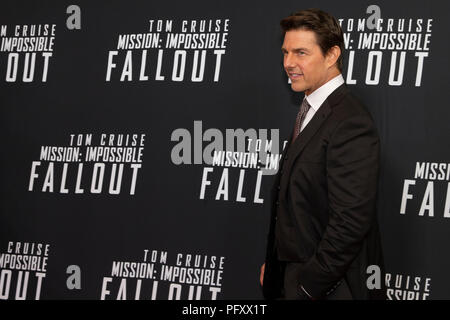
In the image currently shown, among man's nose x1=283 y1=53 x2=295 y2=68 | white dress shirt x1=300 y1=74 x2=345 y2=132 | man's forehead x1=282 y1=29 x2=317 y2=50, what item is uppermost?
man's forehead x1=282 y1=29 x2=317 y2=50

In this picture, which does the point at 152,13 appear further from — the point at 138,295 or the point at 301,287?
the point at 301,287

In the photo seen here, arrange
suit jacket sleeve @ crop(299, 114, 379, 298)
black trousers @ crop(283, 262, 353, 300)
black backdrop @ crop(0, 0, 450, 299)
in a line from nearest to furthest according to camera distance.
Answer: suit jacket sleeve @ crop(299, 114, 379, 298), black trousers @ crop(283, 262, 353, 300), black backdrop @ crop(0, 0, 450, 299)

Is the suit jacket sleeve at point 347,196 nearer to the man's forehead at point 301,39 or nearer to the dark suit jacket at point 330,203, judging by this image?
the dark suit jacket at point 330,203

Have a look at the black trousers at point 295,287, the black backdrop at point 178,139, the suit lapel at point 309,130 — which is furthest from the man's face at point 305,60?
the black backdrop at point 178,139

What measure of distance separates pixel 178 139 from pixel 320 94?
4.27 ft

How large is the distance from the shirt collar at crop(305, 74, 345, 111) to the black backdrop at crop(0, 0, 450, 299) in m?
0.91

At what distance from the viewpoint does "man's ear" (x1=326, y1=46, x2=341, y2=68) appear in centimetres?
213

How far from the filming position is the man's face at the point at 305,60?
212 centimetres

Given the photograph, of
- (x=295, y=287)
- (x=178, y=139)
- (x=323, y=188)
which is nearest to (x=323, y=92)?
(x=323, y=188)

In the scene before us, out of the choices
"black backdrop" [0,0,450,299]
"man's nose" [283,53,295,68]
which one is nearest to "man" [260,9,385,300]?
"man's nose" [283,53,295,68]

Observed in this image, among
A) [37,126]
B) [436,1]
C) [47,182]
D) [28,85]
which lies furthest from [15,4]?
[436,1]

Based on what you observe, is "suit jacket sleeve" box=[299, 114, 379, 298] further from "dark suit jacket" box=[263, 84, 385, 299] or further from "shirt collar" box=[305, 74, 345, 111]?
"shirt collar" box=[305, 74, 345, 111]
